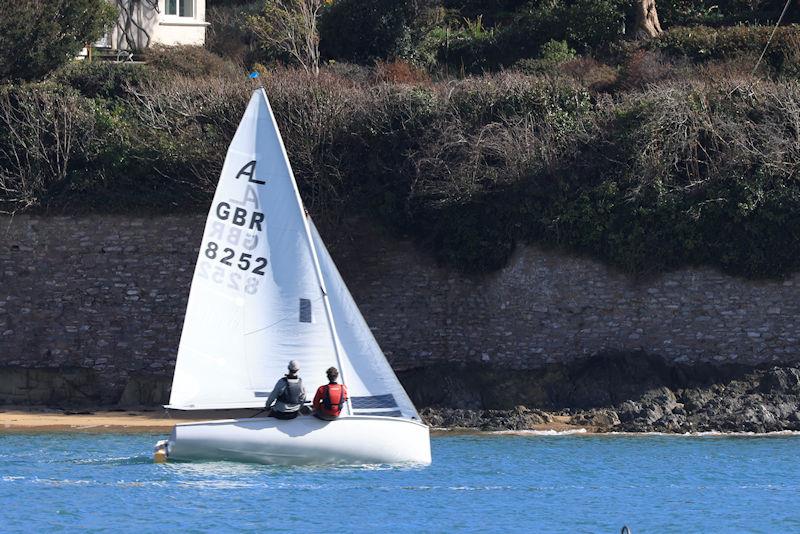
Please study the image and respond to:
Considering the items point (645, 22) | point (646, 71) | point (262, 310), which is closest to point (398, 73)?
point (646, 71)

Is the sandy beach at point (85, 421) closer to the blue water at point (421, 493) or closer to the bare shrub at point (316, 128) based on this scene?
the blue water at point (421, 493)

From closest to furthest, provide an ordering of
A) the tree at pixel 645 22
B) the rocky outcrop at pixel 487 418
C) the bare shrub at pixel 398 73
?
the rocky outcrop at pixel 487 418, the bare shrub at pixel 398 73, the tree at pixel 645 22

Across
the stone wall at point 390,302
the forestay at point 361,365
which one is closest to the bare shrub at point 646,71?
the stone wall at point 390,302

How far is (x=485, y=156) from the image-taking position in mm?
28234

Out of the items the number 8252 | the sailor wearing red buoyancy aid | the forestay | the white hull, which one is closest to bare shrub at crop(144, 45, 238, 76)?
the number 8252

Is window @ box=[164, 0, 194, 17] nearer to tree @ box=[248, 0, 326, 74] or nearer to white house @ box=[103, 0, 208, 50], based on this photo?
white house @ box=[103, 0, 208, 50]

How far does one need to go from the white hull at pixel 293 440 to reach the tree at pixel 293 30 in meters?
17.7

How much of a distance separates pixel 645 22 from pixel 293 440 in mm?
21343

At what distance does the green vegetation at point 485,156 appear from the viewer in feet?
88.7

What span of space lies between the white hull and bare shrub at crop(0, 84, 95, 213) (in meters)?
11.4

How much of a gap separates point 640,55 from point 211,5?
16386 millimetres

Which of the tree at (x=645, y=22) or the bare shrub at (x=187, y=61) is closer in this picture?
the bare shrub at (x=187, y=61)

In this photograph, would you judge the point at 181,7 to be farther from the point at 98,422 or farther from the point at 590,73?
the point at 98,422

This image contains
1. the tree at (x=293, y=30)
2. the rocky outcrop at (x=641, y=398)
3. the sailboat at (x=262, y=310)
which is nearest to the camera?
the sailboat at (x=262, y=310)
